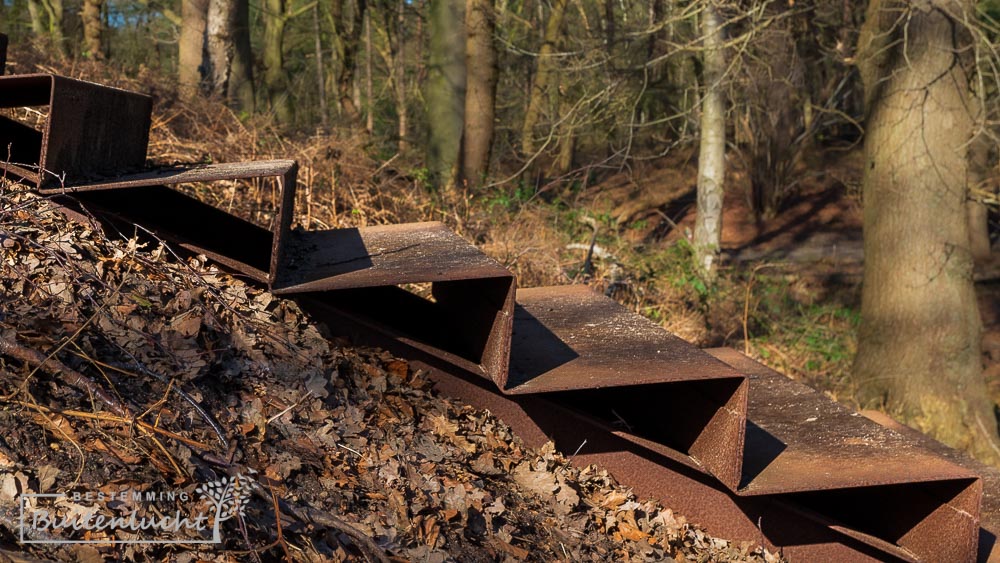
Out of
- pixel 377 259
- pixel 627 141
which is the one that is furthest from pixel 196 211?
pixel 627 141

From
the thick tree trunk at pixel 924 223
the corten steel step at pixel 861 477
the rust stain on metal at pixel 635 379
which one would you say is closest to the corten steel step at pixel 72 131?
the rust stain on metal at pixel 635 379

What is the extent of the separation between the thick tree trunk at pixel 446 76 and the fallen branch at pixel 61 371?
9.53 metres

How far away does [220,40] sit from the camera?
1084cm

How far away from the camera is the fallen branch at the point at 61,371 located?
2873 mm

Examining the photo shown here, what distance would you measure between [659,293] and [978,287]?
1083 centimetres

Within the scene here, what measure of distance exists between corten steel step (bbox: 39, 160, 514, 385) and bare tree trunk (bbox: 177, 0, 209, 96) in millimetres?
6353

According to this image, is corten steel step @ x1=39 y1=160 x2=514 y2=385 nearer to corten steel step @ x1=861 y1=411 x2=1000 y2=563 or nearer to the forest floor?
the forest floor

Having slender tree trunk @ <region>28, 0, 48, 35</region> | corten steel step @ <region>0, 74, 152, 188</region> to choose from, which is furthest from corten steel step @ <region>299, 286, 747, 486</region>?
slender tree trunk @ <region>28, 0, 48, 35</region>

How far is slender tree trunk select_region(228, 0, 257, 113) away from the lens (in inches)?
436

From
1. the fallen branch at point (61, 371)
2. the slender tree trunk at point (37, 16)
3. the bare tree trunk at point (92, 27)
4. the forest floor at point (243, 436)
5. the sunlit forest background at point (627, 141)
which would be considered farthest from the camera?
the slender tree trunk at point (37, 16)

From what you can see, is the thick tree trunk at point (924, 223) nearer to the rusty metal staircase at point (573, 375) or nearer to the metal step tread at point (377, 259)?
the rusty metal staircase at point (573, 375)

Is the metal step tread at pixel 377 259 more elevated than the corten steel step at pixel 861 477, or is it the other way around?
the metal step tread at pixel 377 259

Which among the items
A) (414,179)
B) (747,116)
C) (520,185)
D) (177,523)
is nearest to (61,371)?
(177,523)

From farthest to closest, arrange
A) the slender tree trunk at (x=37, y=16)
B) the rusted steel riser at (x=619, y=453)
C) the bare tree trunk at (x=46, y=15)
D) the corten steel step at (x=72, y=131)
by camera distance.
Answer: the slender tree trunk at (x=37, y=16), the bare tree trunk at (x=46, y=15), the rusted steel riser at (x=619, y=453), the corten steel step at (x=72, y=131)
